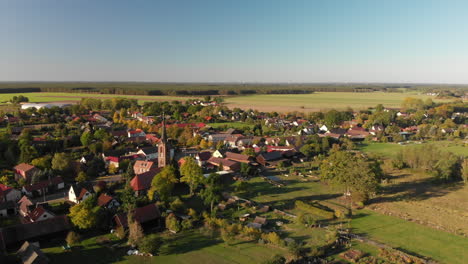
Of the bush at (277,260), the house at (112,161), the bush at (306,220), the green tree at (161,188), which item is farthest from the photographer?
the house at (112,161)

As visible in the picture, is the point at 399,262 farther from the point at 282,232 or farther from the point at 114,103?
the point at 114,103

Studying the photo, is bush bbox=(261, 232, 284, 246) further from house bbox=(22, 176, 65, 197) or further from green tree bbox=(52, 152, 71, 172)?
green tree bbox=(52, 152, 71, 172)

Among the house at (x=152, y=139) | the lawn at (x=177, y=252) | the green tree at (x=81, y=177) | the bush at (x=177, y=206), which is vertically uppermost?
the house at (x=152, y=139)

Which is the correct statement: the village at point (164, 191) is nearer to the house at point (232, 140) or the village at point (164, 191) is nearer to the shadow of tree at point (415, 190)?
the house at point (232, 140)

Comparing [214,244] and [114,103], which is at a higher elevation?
[114,103]

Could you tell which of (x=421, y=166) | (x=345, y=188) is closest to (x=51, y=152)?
(x=345, y=188)

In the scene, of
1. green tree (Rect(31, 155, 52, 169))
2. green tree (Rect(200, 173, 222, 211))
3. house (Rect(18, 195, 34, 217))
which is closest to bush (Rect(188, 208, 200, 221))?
green tree (Rect(200, 173, 222, 211))

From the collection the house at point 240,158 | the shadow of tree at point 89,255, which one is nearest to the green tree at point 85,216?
the shadow of tree at point 89,255

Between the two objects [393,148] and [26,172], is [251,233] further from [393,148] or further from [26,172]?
[393,148]
